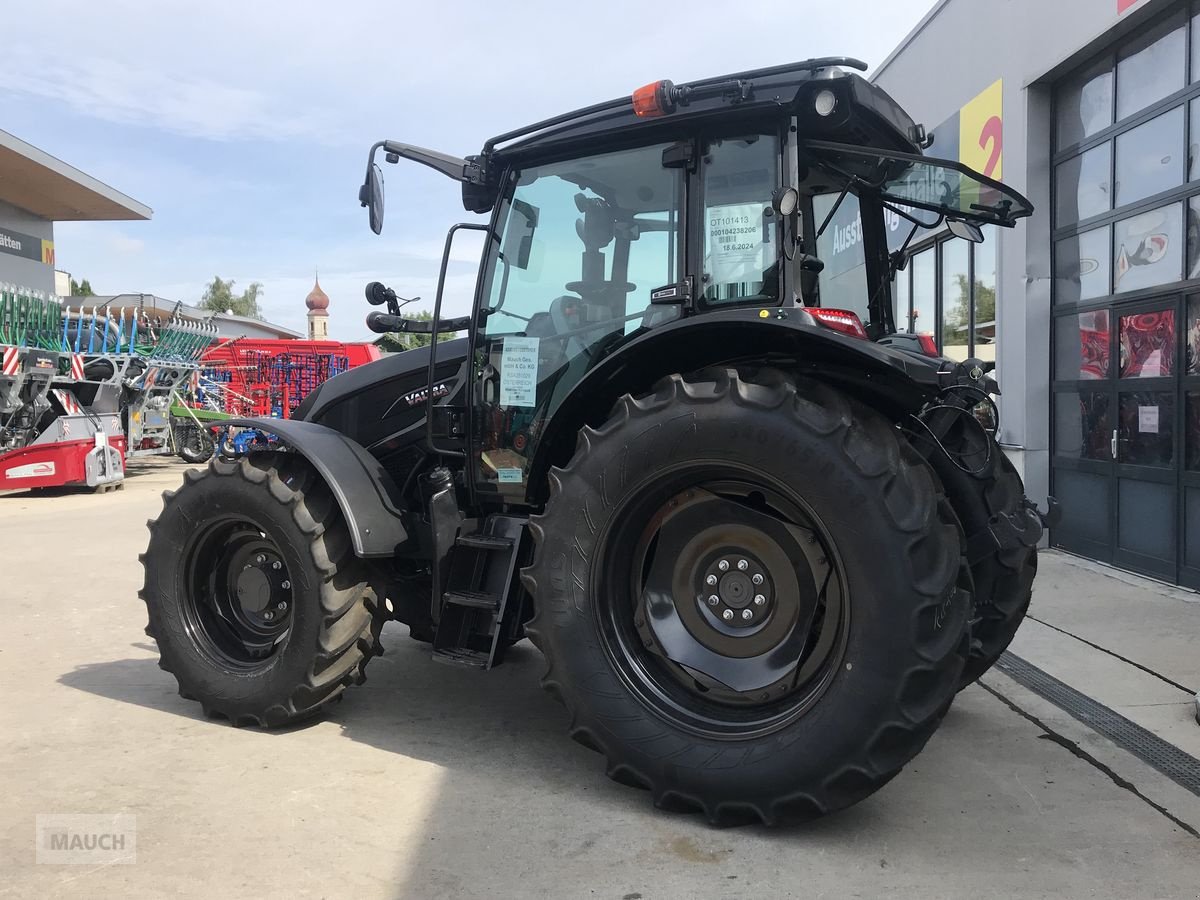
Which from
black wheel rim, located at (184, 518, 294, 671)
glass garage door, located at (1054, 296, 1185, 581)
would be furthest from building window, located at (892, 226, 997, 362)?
black wheel rim, located at (184, 518, 294, 671)

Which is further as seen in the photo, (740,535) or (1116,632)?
(1116,632)

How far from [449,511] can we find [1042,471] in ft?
20.3

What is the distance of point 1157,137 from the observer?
22.0 ft

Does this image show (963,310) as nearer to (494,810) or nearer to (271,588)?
(271,588)

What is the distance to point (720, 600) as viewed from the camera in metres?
3.09

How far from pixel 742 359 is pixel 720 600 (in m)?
0.84

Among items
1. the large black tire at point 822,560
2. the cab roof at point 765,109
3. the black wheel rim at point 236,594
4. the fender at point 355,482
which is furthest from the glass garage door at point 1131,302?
the black wheel rim at point 236,594

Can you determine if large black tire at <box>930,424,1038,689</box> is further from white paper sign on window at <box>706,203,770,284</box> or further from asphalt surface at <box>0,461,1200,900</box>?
white paper sign on window at <box>706,203,770,284</box>

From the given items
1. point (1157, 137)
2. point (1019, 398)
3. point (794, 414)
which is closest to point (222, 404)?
point (1019, 398)

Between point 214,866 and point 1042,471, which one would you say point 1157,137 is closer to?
point 1042,471

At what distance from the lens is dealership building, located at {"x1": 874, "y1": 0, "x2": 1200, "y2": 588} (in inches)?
255

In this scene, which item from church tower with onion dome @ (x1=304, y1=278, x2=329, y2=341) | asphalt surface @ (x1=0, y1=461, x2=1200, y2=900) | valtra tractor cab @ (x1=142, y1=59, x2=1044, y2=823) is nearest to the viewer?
asphalt surface @ (x1=0, y1=461, x2=1200, y2=900)

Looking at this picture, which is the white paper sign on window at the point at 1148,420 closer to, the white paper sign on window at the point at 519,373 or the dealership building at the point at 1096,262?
the dealership building at the point at 1096,262

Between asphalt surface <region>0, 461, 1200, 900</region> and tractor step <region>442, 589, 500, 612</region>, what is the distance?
56cm
